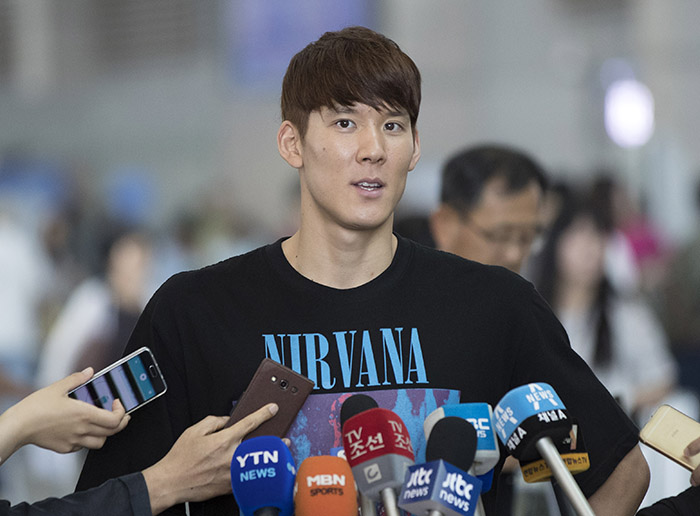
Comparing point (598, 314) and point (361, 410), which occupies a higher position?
point (361, 410)

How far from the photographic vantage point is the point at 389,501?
196 centimetres

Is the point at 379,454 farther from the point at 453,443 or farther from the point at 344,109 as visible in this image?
the point at 344,109

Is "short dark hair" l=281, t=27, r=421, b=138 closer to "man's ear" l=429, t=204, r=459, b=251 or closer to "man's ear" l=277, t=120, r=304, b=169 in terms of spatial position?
"man's ear" l=277, t=120, r=304, b=169

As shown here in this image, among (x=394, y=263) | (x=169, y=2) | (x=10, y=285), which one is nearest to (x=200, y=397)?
(x=394, y=263)

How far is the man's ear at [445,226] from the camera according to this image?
13.1 ft

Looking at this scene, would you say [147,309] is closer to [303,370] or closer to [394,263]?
[303,370]

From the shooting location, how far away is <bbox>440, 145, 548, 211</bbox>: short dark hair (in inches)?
157

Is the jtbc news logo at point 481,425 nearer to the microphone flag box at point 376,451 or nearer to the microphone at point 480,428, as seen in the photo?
the microphone at point 480,428

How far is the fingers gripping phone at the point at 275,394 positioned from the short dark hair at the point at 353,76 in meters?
0.59

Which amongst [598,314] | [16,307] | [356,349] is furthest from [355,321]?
[16,307]

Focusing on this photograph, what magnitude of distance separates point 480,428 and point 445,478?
0.28 m

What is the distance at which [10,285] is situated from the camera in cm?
894

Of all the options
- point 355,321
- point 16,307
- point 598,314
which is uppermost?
point 355,321

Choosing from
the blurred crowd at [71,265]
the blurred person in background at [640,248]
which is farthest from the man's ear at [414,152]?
the blurred person in background at [640,248]
